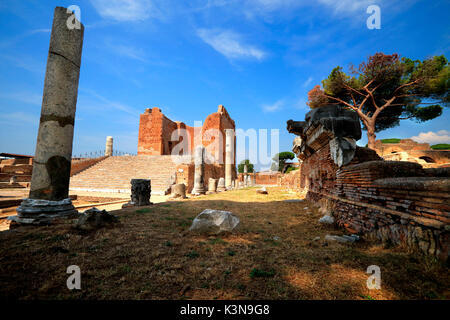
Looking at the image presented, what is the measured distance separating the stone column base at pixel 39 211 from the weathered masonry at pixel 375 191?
5853 mm

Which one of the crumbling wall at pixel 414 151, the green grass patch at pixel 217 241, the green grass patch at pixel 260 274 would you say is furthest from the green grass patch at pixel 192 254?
the crumbling wall at pixel 414 151

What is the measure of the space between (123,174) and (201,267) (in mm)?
17753

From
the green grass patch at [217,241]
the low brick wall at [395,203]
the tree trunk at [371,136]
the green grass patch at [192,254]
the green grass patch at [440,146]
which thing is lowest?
the green grass patch at [217,241]

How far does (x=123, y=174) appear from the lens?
17391mm

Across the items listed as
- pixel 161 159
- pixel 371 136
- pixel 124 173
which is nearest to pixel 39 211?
pixel 124 173

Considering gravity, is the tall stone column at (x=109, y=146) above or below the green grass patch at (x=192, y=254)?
above

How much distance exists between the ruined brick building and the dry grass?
11.5 metres

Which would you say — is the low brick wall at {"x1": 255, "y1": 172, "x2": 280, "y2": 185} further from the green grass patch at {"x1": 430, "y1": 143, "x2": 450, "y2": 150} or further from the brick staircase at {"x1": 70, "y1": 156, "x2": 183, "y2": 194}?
the green grass patch at {"x1": 430, "y1": 143, "x2": 450, "y2": 150}

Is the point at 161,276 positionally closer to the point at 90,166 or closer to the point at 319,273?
the point at 319,273

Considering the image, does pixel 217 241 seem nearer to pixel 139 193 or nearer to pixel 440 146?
pixel 139 193

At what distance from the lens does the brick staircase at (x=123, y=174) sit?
15035 millimetres

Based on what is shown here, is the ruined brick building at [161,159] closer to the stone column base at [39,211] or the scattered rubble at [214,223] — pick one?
the stone column base at [39,211]
